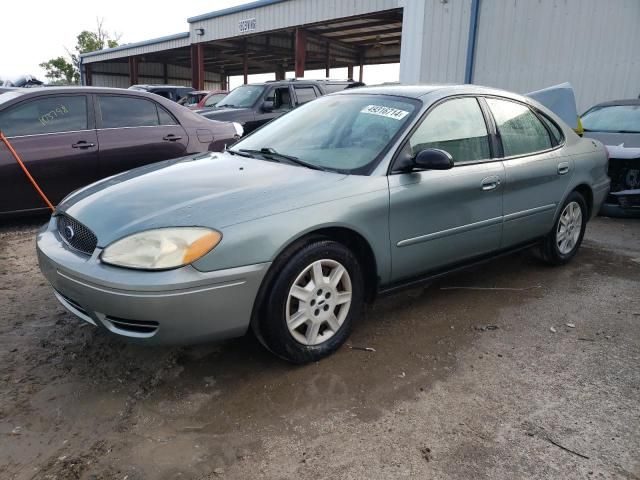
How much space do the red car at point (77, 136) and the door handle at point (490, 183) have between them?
373 centimetres

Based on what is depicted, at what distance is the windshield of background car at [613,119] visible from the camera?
6879mm

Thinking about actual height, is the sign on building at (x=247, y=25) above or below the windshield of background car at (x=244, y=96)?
→ above

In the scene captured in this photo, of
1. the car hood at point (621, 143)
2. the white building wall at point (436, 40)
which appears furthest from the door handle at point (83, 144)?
the white building wall at point (436, 40)

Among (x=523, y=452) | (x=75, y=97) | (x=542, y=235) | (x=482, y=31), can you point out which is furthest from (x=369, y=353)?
(x=482, y=31)

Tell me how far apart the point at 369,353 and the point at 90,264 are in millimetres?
1551

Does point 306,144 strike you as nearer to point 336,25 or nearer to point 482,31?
point 482,31

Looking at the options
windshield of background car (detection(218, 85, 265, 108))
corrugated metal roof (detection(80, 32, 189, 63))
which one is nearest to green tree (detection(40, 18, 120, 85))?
corrugated metal roof (detection(80, 32, 189, 63))

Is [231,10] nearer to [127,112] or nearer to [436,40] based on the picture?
[436,40]

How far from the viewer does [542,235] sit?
4.14m

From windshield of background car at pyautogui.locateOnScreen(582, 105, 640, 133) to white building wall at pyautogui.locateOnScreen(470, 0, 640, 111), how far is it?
2445 millimetres

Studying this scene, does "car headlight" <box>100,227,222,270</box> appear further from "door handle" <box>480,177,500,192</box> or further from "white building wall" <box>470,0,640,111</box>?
"white building wall" <box>470,0,640,111</box>

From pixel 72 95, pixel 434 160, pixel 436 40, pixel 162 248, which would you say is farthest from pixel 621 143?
pixel 436 40

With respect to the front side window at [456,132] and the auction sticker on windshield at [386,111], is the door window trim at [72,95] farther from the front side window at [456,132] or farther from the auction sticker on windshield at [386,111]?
the front side window at [456,132]

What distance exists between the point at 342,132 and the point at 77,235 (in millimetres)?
1670
